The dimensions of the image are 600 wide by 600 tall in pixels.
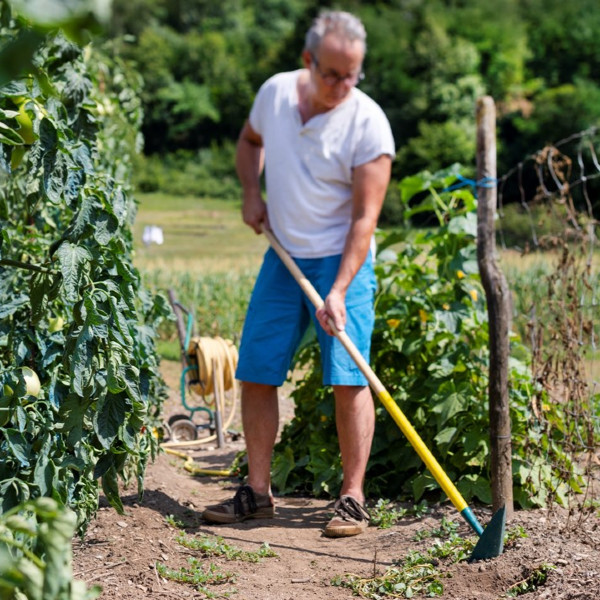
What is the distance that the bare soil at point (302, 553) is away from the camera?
2.70 m

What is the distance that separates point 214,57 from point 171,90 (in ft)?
12.8

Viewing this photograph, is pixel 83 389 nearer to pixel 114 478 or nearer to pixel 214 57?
pixel 114 478

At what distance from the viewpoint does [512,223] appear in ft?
49.5

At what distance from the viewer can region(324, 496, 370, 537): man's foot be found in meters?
3.31

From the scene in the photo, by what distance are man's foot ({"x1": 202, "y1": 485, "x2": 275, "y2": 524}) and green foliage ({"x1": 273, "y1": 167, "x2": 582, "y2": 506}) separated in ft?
1.10

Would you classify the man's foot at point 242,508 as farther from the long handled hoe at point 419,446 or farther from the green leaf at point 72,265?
the green leaf at point 72,265

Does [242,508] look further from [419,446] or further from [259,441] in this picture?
[419,446]

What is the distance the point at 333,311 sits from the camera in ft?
10.6

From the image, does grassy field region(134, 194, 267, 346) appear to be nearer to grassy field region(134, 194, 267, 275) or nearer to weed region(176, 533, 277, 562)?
grassy field region(134, 194, 267, 275)

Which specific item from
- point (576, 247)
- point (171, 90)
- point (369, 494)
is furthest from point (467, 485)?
point (171, 90)

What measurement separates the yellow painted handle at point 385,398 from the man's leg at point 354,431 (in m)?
0.18

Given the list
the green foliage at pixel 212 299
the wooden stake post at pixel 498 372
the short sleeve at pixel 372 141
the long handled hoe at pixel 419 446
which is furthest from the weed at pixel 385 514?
the green foliage at pixel 212 299

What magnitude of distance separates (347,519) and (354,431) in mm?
290

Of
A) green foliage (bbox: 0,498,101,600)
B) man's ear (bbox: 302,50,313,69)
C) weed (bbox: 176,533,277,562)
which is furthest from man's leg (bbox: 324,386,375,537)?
green foliage (bbox: 0,498,101,600)
